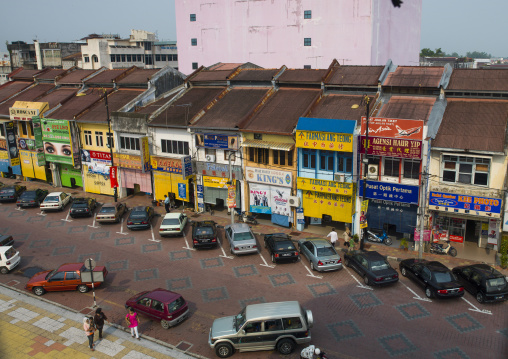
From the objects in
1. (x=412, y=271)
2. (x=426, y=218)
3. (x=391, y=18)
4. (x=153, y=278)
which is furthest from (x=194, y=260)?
(x=391, y=18)

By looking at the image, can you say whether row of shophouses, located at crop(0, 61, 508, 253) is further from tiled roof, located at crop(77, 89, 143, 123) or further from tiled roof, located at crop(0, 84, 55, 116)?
tiled roof, located at crop(0, 84, 55, 116)

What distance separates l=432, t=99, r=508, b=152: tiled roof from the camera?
26312mm

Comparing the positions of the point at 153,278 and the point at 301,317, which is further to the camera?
the point at 153,278

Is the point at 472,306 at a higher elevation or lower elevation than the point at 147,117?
lower

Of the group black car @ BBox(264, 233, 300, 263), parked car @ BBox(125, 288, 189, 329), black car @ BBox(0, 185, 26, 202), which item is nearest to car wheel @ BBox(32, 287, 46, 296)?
parked car @ BBox(125, 288, 189, 329)

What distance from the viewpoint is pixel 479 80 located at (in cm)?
3048

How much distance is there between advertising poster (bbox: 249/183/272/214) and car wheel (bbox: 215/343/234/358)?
16.8 metres

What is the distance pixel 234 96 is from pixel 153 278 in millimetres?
18880

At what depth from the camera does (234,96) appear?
127 feet

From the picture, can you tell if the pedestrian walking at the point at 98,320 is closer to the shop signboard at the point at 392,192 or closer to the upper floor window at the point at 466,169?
the shop signboard at the point at 392,192

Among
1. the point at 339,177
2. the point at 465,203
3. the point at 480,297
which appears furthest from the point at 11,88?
the point at 480,297

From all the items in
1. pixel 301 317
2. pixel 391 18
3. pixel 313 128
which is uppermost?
pixel 391 18

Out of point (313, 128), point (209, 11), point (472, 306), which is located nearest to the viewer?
point (472, 306)

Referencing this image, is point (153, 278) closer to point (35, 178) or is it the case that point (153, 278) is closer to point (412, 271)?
point (412, 271)
